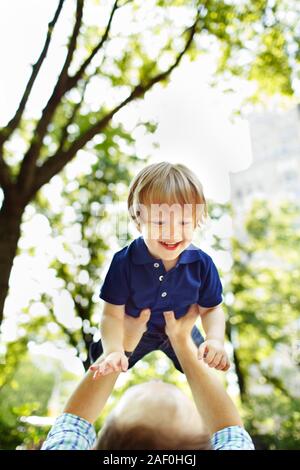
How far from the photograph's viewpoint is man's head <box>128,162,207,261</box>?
0.83 metres

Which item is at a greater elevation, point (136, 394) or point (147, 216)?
point (147, 216)

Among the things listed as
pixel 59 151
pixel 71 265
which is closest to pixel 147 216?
pixel 59 151

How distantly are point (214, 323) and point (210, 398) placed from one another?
0.59 feet

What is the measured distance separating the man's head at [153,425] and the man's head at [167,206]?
13.9 inches

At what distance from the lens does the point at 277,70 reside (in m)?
2.25

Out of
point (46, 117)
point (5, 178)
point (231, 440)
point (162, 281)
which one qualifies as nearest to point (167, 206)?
point (162, 281)

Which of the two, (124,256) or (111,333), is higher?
(124,256)

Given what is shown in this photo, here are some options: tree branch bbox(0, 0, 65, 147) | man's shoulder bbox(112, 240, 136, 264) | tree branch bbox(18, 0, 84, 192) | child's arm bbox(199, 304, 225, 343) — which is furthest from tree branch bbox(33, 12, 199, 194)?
child's arm bbox(199, 304, 225, 343)

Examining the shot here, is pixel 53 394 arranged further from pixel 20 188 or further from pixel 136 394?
pixel 136 394

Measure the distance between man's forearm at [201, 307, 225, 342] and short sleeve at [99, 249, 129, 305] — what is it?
152 mm

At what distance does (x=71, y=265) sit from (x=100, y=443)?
304 cm

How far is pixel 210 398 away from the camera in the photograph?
0.67 metres

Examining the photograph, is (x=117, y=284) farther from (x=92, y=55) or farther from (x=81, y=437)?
(x=92, y=55)

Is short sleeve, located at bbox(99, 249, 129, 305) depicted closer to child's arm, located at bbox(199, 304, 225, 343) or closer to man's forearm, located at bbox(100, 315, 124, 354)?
man's forearm, located at bbox(100, 315, 124, 354)
